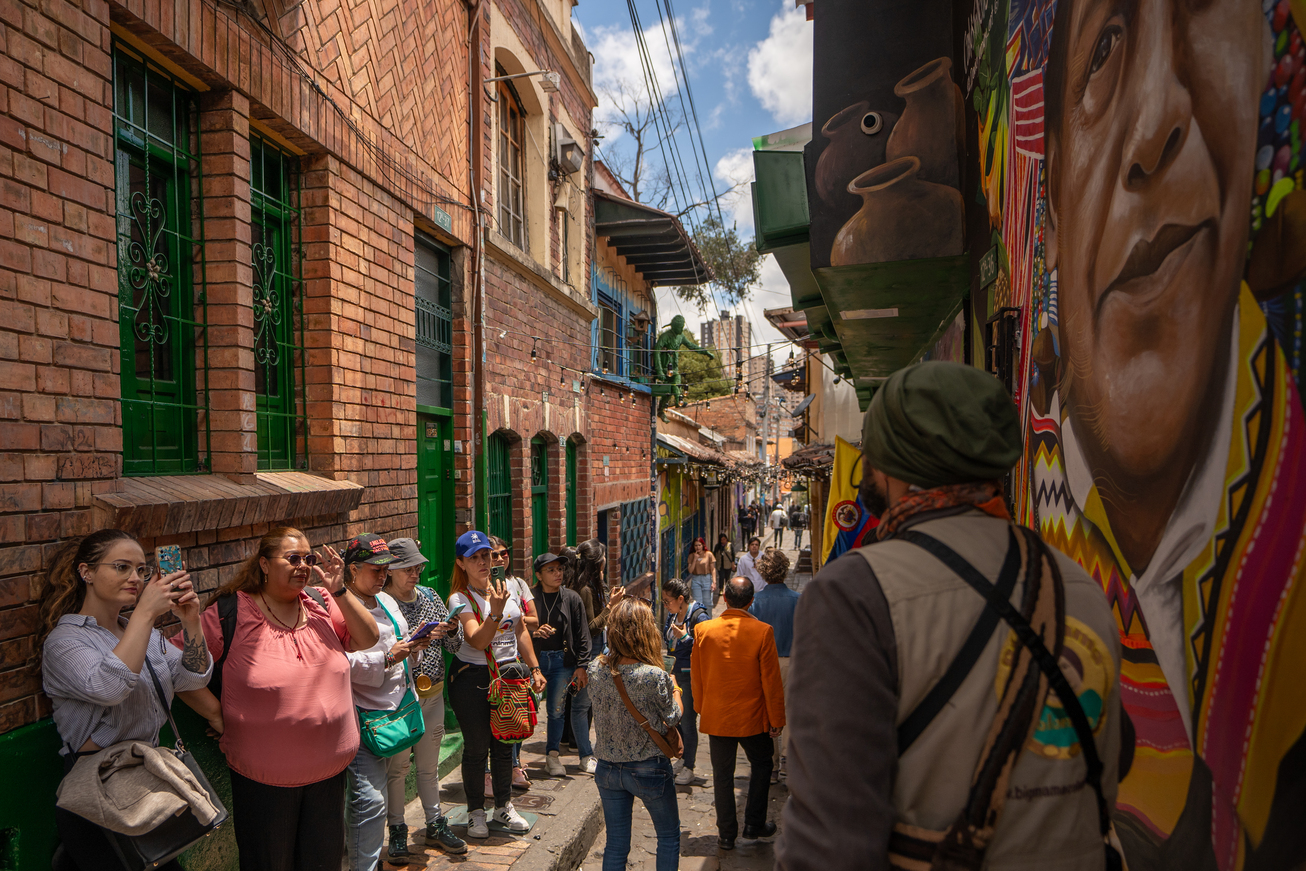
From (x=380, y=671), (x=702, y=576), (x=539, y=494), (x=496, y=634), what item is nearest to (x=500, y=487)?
(x=539, y=494)

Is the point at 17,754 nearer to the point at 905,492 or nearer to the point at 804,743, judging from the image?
the point at 804,743

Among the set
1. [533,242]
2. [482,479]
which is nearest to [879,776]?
[482,479]

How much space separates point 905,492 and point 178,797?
2.53 metres

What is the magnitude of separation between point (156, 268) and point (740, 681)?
142 inches

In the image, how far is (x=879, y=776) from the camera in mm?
1170

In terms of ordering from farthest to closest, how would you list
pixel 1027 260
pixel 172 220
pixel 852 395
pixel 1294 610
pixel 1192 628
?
pixel 852 395 → pixel 172 220 → pixel 1027 260 → pixel 1192 628 → pixel 1294 610

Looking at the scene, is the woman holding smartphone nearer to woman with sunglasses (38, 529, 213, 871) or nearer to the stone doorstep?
the stone doorstep

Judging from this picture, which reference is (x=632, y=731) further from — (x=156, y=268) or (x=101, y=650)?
(x=156, y=268)

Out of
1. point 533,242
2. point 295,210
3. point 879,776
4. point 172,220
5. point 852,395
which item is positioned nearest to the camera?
point 879,776

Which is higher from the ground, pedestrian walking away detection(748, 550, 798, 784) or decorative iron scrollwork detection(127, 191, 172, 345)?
decorative iron scrollwork detection(127, 191, 172, 345)

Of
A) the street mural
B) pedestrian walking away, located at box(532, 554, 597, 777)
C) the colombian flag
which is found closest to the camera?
the street mural

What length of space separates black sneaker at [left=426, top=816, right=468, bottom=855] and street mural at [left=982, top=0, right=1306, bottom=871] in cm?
356

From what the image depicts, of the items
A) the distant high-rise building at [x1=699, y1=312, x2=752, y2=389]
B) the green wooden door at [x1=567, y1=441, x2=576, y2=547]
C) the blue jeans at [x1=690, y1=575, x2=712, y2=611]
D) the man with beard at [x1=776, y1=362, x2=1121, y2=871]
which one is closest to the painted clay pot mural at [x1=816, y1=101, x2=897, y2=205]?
the man with beard at [x1=776, y1=362, x2=1121, y2=871]

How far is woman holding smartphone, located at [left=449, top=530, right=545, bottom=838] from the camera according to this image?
4.41m
